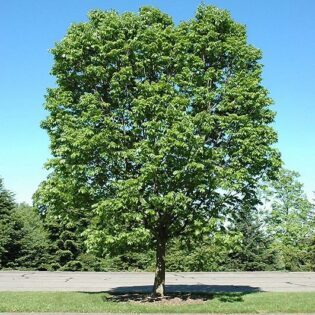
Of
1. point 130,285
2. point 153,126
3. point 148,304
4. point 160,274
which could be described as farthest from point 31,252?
point 153,126

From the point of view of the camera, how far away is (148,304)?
15289 mm

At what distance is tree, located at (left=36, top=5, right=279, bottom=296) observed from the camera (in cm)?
1438

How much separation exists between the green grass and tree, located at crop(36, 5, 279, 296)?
1.91 meters

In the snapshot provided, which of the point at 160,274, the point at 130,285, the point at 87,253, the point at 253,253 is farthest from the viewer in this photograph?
the point at 253,253

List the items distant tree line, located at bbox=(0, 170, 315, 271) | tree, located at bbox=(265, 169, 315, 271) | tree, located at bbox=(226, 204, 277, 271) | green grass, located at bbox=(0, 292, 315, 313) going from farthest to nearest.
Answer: tree, located at bbox=(265, 169, 315, 271) → tree, located at bbox=(226, 204, 277, 271) → distant tree line, located at bbox=(0, 170, 315, 271) → green grass, located at bbox=(0, 292, 315, 313)

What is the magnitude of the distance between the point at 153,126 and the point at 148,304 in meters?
6.02

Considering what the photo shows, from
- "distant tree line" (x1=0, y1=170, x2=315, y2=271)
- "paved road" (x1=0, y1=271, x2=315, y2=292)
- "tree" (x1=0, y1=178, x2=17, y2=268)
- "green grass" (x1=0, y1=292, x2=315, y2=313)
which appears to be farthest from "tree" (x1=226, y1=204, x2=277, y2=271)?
"green grass" (x1=0, y1=292, x2=315, y2=313)

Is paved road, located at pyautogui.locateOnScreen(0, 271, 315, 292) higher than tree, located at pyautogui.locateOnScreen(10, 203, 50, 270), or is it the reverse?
tree, located at pyautogui.locateOnScreen(10, 203, 50, 270)

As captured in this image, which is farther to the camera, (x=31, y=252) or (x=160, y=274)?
(x=31, y=252)

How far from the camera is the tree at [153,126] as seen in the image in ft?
47.2

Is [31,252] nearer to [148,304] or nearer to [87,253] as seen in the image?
[87,253]

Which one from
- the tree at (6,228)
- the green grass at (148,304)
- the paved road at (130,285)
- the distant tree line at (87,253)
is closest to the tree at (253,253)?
the distant tree line at (87,253)

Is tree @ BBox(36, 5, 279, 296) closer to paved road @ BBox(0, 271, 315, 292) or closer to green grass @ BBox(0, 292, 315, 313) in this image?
green grass @ BBox(0, 292, 315, 313)

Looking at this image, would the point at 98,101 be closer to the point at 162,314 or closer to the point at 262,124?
the point at 262,124
